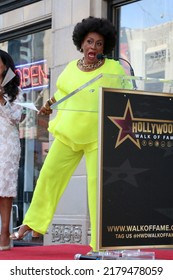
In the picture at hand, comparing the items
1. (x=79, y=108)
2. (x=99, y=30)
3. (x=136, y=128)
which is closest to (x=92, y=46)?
(x=99, y=30)

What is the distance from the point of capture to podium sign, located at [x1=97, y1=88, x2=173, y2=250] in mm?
3834

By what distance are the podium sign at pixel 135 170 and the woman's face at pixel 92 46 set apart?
2.58 feet

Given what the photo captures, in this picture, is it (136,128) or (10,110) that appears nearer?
(136,128)

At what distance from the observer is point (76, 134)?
4508 mm

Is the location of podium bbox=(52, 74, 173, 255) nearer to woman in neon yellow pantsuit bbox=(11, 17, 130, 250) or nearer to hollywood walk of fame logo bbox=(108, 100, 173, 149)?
hollywood walk of fame logo bbox=(108, 100, 173, 149)

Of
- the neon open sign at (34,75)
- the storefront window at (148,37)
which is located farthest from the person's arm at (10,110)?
the neon open sign at (34,75)

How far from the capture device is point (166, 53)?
7074 millimetres

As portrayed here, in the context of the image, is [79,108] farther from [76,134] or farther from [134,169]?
[134,169]

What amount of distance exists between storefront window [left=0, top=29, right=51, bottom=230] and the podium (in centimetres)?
471

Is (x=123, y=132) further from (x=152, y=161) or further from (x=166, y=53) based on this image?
(x=166, y=53)

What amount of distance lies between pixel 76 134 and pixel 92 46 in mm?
691

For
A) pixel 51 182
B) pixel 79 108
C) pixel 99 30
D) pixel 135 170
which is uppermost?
pixel 99 30
